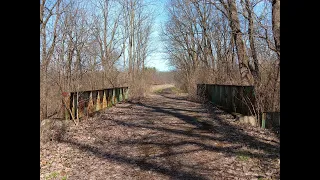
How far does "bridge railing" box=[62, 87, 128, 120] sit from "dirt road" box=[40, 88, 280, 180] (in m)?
0.78

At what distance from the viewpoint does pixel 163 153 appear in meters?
5.37

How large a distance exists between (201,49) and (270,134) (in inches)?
737

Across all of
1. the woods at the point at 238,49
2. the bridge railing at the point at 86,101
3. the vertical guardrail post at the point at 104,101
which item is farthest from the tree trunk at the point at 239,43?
the vertical guardrail post at the point at 104,101

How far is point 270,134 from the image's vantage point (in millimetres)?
6785

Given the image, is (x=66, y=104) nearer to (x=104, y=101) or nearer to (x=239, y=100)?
(x=104, y=101)

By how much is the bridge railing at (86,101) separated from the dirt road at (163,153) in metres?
0.78

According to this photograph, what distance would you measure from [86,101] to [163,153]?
5749 mm

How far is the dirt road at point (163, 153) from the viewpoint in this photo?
4.23 metres

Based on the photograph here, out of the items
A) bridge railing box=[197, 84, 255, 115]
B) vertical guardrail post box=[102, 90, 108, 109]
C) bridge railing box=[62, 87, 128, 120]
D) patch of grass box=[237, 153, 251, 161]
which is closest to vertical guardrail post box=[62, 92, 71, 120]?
bridge railing box=[62, 87, 128, 120]

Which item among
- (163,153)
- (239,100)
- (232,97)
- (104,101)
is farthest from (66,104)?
(232,97)
